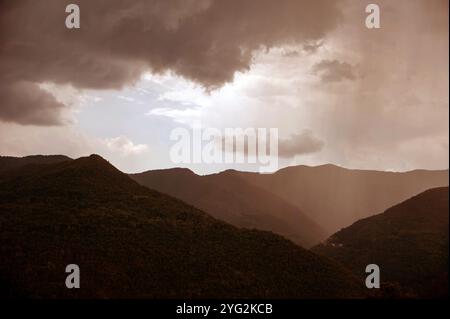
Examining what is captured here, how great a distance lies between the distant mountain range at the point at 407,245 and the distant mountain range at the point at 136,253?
11.1 meters

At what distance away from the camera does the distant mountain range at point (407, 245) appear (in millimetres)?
47709

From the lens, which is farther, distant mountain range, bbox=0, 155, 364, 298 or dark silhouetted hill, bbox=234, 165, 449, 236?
dark silhouetted hill, bbox=234, 165, 449, 236

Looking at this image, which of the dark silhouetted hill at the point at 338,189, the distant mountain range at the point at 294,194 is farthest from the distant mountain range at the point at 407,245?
the dark silhouetted hill at the point at 338,189

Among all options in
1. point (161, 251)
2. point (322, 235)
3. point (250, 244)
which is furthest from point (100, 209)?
point (322, 235)

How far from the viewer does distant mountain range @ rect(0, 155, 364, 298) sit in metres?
33.6

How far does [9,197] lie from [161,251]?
73.9 feet

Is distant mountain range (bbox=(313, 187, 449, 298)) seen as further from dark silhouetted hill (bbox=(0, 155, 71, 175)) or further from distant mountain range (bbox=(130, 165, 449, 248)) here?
dark silhouetted hill (bbox=(0, 155, 71, 175))

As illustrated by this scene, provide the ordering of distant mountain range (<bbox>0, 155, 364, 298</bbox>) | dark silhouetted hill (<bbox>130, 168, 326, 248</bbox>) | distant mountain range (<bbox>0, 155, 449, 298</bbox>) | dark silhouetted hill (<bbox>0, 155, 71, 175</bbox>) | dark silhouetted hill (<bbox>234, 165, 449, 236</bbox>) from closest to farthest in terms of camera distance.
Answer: distant mountain range (<bbox>0, 155, 364, 298</bbox>) → distant mountain range (<bbox>0, 155, 449, 298</bbox>) → dark silhouetted hill (<bbox>0, 155, 71, 175</bbox>) → dark silhouetted hill (<bbox>130, 168, 326, 248</bbox>) → dark silhouetted hill (<bbox>234, 165, 449, 236</bbox>)

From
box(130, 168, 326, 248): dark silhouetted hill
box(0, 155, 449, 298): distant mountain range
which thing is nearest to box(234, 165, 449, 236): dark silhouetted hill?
box(130, 168, 326, 248): dark silhouetted hill

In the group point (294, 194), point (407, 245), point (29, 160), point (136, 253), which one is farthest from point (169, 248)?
point (294, 194)

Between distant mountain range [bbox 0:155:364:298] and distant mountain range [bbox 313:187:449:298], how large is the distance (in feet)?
36.3

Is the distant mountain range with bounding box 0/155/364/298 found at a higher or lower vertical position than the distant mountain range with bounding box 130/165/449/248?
lower

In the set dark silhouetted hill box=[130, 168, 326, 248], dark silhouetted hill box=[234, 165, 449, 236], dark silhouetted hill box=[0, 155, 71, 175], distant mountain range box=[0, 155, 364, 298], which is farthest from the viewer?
dark silhouetted hill box=[234, 165, 449, 236]

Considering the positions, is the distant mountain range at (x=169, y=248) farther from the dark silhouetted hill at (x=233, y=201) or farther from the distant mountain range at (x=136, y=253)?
the dark silhouetted hill at (x=233, y=201)
